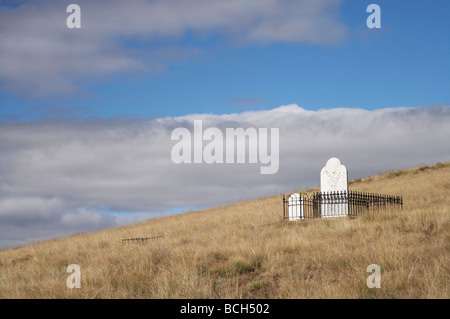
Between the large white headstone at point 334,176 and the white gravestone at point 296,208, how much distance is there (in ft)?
3.81

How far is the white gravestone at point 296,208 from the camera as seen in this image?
20531 mm

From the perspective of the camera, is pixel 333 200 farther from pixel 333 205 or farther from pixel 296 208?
pixel 296 208

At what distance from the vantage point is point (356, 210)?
2034cm

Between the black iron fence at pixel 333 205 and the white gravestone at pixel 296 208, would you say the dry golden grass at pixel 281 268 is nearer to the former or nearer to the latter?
the black iron fence at pixel 333 205

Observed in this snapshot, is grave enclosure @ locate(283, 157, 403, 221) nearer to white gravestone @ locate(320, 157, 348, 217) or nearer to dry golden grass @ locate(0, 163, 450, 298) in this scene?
white gravestone @ locate(320, 157, 348, 217)

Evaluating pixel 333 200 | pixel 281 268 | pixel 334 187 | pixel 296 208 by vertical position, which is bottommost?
pixel 281 268

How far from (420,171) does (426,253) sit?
30.9 meters

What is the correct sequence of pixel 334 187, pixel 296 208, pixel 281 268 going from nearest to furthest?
pixel 281 268, pixel 334 187, pixel 296 208

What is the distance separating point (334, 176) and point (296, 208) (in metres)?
2.26

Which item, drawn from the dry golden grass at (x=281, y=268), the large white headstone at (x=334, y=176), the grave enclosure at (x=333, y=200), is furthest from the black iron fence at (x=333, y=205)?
the dry golden grass at (x=281, y=268)

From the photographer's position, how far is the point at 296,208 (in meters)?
20.8

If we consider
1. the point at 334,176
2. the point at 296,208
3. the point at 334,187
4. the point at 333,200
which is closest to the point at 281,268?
the point at 333,200

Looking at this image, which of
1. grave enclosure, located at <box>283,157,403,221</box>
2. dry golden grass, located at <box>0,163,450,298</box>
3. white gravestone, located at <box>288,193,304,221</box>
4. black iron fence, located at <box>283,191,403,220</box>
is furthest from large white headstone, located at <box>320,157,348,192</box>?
dry golden grass, located at <box>0,163,450,298</box>
